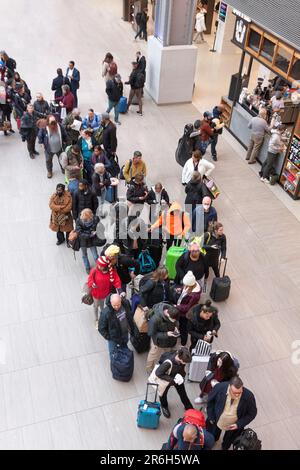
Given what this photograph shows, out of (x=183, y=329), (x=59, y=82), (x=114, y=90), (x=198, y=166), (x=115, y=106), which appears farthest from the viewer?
(x=115, y=106)

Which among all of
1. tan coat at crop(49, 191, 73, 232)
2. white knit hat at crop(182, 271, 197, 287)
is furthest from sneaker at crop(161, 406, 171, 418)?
tan coat at crop(49, 191, 73, 232)

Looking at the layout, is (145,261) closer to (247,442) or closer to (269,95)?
(247,442)

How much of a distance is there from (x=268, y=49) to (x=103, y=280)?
25.0ft

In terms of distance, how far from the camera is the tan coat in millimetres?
8375

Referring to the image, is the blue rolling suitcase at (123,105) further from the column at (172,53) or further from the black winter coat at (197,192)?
the black winter coat at (197,192)

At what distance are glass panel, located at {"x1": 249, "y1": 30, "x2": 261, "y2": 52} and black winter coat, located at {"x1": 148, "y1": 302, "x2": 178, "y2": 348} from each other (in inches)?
320

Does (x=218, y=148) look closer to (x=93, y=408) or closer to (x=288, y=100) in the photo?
(x=288, y=100)

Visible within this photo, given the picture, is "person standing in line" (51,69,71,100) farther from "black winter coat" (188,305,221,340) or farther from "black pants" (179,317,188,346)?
"black winter coat" (188,305,221,340)

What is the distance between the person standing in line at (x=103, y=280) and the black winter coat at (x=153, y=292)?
0.50m

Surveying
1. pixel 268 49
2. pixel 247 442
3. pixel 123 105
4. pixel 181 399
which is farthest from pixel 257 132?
pixel 247 442

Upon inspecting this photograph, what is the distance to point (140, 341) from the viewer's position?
7156 millimetres
